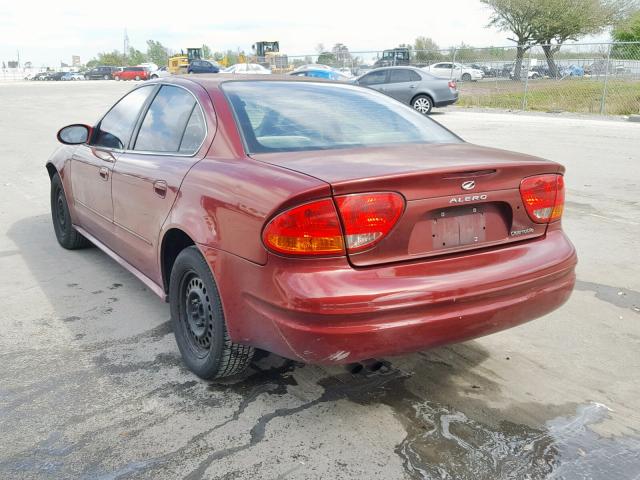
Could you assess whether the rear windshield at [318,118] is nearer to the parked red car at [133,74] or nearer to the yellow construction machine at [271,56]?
the yellow construction machine at [271,56]

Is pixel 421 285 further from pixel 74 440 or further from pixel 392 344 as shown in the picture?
pixel 74 440

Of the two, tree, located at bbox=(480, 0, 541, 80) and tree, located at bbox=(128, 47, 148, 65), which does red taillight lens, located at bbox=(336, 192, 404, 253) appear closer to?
tree, located at bbox=(480, 0, 541, 80)

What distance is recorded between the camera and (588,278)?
479 centimetres

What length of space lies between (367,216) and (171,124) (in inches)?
68.8

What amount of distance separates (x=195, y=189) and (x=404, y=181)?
43.8 inches

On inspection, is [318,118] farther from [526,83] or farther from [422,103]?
[526,83]

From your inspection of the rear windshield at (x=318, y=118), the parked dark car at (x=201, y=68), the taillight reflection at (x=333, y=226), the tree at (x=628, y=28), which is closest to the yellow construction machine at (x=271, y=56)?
the parked dark car at (x=201, y=68)

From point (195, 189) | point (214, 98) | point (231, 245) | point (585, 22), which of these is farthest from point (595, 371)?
point (585, 22)

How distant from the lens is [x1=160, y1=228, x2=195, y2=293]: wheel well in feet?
11.0

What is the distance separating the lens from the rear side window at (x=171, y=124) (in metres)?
3.46

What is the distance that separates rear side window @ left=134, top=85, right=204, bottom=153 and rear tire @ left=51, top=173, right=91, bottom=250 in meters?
1.85

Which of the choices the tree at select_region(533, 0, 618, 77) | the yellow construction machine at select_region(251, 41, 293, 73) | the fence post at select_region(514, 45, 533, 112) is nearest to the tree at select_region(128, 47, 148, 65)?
the yellow construction machine at select_region(251, 41, 293, 73)

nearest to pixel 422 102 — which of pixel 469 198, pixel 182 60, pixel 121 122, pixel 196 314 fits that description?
pixel 121 122

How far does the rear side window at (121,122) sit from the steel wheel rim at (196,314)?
4.62ft
